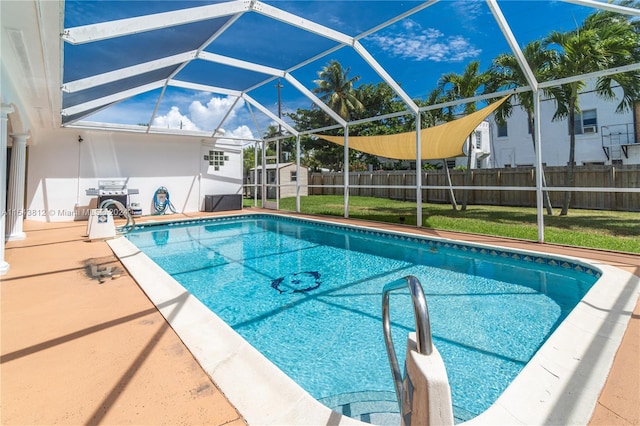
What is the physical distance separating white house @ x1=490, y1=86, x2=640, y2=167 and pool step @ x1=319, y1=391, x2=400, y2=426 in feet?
45.3

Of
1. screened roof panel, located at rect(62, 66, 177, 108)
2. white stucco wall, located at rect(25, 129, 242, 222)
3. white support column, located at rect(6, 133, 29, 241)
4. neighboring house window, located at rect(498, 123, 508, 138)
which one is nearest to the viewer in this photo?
white support column, located at rect(6, 133, 29, 241)

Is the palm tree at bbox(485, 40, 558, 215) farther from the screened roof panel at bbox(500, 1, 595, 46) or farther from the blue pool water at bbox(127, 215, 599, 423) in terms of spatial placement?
the blue pool water at bbox(127, 215, 599, 423)

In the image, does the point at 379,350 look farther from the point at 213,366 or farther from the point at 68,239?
the point at 68,239

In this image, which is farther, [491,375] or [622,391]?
[491,375]

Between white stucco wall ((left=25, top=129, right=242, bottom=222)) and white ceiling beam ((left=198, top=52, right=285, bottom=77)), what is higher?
white ceiling beam ((left=198, top=52, right=285, bottom=77))

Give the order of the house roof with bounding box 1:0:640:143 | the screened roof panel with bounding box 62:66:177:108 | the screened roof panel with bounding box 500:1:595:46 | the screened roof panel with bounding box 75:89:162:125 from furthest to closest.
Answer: the screened roof panel with bounding box 75:89:162:125 < the screened roof panel with bounding box 500:1:595:46 < the screened roof panel with bounding box 62:66:177:108 < the house roof with bounding box 1:0:640:143

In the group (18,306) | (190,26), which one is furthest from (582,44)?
(18,306)

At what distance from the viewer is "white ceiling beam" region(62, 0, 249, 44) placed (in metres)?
4.12

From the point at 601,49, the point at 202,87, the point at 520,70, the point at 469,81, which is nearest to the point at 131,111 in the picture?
the point at 202,87

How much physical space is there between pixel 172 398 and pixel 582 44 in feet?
39.8

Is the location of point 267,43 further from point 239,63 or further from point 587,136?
point 587,136

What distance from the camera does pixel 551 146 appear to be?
17.2m

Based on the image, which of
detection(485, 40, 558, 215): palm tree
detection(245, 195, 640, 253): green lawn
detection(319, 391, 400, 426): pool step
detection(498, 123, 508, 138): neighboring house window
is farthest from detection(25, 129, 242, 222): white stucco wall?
detection(498, 123, 508, 138): neighboring house window

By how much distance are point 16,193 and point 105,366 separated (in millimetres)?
7424
